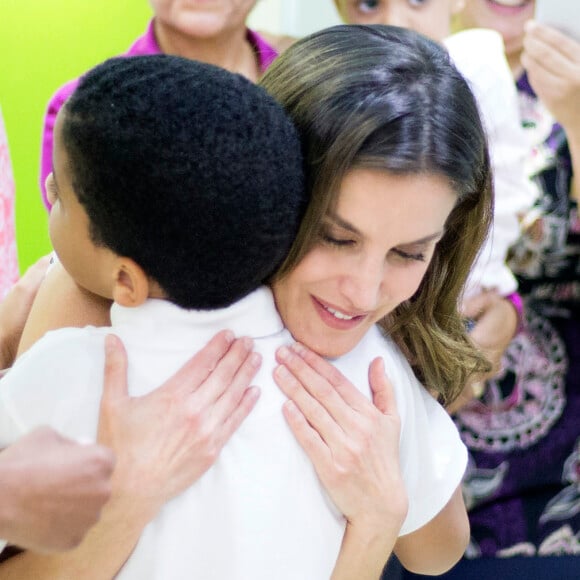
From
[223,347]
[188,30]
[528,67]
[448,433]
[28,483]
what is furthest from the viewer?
[528,67]

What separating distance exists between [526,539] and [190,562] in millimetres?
954

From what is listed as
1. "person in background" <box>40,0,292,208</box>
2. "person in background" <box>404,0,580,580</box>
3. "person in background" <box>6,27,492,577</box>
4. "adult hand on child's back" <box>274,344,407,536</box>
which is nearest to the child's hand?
"person in background" <box>404,0,580,580</box>

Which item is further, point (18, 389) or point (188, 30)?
point (188, 30)

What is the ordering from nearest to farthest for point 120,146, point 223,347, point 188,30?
1. point 120,146
2. point 223,347
3. point 188,30

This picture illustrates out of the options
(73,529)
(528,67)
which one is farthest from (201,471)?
(528,67)

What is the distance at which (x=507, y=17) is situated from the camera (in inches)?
73.2

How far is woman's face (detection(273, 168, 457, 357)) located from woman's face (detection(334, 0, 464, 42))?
3.39 ft

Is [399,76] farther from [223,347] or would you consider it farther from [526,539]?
[526,539]

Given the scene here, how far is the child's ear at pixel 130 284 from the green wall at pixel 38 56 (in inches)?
49.9

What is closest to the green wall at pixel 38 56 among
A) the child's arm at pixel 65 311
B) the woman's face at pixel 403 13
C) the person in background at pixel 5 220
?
the woman's face at pixel 403 13

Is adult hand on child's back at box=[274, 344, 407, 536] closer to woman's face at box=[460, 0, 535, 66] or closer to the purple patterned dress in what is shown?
the purple patterned dress

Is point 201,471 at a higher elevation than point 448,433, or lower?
higher

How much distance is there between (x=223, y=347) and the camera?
2.49 feet

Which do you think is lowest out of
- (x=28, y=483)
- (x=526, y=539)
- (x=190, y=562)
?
(x=526, y=539)
